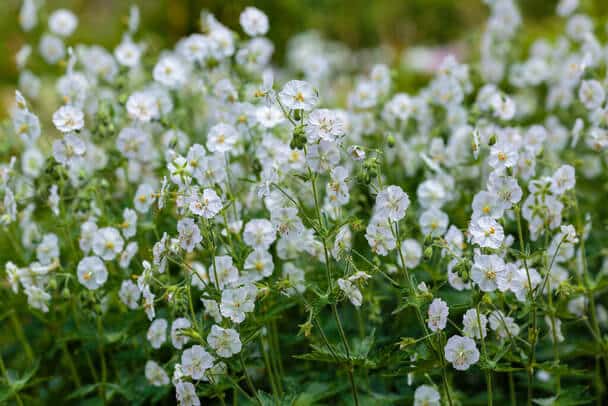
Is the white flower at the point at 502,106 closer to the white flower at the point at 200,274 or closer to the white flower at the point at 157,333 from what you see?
the white flower at the point at 200,274

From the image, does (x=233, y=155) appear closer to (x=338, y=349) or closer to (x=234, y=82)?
(x=234, y=82)

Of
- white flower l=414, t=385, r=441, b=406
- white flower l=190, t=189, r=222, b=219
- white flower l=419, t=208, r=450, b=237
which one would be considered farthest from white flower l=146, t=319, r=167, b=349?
white flower l=419, t=208, r=450, b=237

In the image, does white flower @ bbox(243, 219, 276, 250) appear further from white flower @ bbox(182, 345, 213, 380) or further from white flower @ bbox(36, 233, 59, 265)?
white flower @ bbox(36, 233, 59, 265)

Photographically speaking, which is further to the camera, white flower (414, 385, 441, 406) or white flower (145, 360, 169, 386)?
white flower (145, 360, 169, 386)

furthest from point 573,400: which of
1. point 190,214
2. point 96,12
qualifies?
point 96,12

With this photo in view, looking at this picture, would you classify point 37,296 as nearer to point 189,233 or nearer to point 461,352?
point 189,233

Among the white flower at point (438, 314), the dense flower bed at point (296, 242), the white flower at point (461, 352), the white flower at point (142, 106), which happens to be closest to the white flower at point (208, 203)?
the dense flower bed at point (296, 242)
